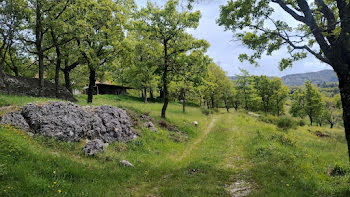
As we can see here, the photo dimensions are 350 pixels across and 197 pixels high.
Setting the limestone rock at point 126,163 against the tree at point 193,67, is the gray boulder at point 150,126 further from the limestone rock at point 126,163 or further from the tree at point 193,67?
the limestone rock at point 126,163

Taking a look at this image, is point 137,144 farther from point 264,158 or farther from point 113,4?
point 113,4

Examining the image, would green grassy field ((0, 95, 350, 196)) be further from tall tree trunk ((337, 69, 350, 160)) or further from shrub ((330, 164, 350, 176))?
tall tree trunk ((337, 69, 350, 160))

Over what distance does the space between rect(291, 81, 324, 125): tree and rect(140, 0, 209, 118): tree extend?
5196cm

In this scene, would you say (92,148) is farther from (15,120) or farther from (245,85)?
(245,85)

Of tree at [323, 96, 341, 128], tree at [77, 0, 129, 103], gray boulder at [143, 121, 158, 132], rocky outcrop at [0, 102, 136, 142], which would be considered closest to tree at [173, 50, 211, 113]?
gray boulder at [143, 121, 158, 132]

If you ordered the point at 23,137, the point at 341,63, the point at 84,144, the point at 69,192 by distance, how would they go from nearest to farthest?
1. the point at 69,192
2. the point at 341,63
3. the point at 23,137
4. the point at 84,144

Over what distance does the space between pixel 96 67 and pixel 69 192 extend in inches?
618

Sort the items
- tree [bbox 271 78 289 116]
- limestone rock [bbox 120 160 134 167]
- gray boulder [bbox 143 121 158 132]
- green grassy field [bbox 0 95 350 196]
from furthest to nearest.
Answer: tree [bbox 271 78 289 116] < gray boulder [bbox 143 121 158 132] < limestone rock [bbox 120 160 134 167] < green grassy field [bbox 0 95 350 196]

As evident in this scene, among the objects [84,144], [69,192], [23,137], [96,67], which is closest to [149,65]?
[96,67]

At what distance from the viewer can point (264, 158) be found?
10.7m

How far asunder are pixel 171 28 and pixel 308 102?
183 feet

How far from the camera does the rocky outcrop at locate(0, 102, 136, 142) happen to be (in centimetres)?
925

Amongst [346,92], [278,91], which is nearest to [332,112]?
[278,91]

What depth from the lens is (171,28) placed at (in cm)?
1905
